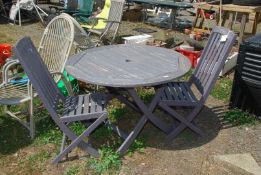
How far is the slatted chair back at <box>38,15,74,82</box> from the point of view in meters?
4.42

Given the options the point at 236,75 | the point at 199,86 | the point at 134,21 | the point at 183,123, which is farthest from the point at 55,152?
the point at 134,21

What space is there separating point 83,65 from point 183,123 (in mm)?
1357

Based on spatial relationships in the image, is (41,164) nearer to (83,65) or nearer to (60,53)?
(83,65)

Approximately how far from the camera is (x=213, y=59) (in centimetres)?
381

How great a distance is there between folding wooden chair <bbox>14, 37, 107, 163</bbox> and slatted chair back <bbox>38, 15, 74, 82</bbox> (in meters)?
0.76

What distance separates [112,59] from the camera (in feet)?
12.8

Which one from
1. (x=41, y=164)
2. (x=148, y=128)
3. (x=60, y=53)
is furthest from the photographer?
(x=60, y=53)

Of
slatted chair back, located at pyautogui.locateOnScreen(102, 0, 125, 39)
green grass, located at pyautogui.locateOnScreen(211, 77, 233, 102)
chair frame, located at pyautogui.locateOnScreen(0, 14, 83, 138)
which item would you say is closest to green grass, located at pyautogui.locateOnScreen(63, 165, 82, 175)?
chair frame, located at pyautogui.locateOnScreen(0, 14, 83, 138)

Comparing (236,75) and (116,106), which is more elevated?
(236,75)

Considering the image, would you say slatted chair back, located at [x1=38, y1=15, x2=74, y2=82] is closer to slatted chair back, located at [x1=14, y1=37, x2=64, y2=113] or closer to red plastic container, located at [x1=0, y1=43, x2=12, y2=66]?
slatted chair back, located at [x1=14, y1=37, x2=64, y2=113]

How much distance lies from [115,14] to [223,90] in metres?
3.34

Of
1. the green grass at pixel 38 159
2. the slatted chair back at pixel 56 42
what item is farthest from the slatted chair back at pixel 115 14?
the green grass at pixel 38 159

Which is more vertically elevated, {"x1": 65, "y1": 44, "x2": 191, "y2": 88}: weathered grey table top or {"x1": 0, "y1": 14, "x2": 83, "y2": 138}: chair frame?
{"x1": 65, "y1": 44, "x2": 191, "y2": 88}: weathered grey table top

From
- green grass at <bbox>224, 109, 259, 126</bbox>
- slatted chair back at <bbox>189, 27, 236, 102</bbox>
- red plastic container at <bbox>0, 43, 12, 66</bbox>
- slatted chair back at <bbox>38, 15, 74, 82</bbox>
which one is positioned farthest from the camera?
red plastic container at <bbox>0, 43, 12, 66</bbox>
